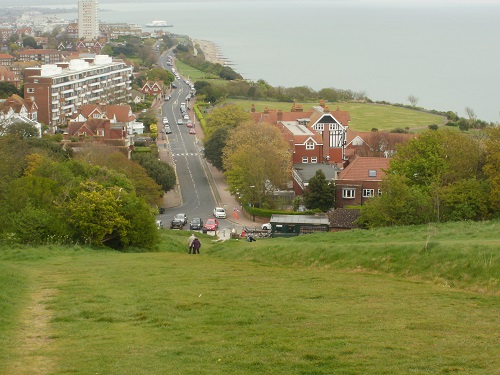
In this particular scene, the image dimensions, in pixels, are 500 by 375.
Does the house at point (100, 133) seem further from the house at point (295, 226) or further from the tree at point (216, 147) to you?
the house at point (295, 226)

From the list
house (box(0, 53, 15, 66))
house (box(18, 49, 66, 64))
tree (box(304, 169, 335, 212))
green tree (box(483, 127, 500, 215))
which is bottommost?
tree (box(304, 169, 335, 212))

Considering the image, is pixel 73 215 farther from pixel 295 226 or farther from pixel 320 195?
pixel 320 195

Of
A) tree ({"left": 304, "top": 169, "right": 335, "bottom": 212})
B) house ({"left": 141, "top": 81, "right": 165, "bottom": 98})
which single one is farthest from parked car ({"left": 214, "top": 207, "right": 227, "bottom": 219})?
house ({"left": 141, "top": 81, "right": 165, "bottom": 98})

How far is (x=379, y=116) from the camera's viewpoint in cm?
8731

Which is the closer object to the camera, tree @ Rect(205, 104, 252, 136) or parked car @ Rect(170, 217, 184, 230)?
parked car @ Rect(170, 217, 184, 230)

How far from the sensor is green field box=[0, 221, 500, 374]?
10.5 m

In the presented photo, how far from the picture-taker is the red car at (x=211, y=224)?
133ft

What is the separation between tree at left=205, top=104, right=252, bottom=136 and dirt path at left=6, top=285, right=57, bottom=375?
52450mm

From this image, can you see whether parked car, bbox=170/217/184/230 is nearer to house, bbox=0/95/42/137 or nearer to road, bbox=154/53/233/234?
road, bbox=154/53/233/234

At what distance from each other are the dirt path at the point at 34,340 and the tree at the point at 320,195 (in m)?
30.0

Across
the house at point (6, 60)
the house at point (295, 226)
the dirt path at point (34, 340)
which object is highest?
the house at point (6, 60)

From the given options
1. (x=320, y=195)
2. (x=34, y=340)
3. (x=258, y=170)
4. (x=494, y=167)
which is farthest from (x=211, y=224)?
(x=34, y=340)

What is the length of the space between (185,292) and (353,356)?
17.4ft

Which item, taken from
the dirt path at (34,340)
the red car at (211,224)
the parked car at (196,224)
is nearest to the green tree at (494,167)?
the red car at (211,224)
